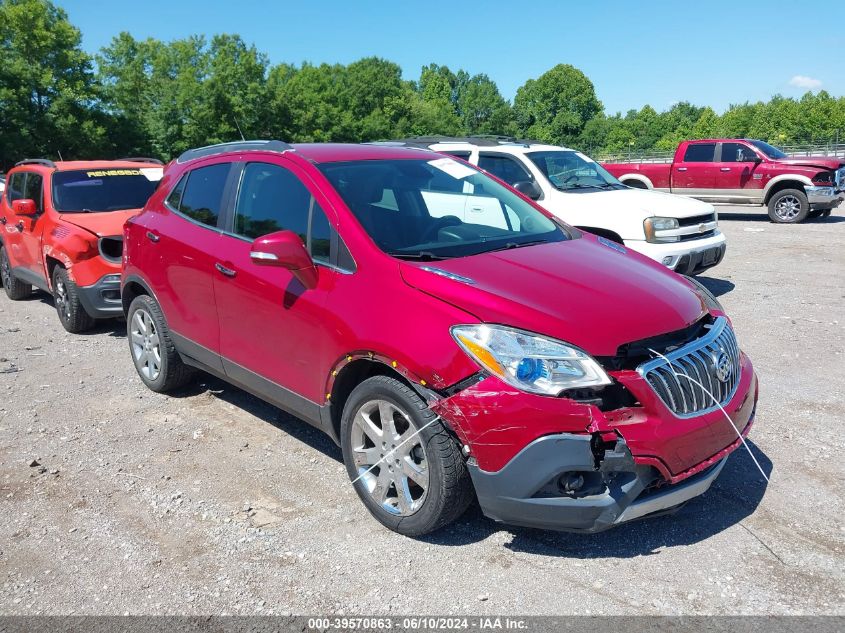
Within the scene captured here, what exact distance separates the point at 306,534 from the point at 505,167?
677cm

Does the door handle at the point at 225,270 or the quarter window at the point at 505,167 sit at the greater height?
the quarter window at the point at 505,167

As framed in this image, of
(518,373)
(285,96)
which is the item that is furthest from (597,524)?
(285,96)

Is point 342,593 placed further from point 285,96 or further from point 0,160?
point 285,96

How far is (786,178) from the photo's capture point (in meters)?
16.0

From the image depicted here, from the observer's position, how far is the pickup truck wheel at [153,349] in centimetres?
536

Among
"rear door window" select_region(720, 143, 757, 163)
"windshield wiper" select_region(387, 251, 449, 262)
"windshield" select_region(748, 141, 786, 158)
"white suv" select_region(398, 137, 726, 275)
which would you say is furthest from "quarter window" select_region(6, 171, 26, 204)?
"windshield" select_region(748, 141, 786, 158)

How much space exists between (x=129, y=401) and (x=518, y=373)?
373cm

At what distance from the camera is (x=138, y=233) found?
556cm

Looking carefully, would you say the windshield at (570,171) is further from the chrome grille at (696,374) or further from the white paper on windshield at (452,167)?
the chrome grille at (696,374)

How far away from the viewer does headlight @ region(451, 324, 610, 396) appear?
3.00 metres

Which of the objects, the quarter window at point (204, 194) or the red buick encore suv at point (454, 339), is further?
the quarter window at point (204, 194)

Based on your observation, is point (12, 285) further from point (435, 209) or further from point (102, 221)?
point (435, 209)

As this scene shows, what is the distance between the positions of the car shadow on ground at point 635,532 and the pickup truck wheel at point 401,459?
10.1 inches

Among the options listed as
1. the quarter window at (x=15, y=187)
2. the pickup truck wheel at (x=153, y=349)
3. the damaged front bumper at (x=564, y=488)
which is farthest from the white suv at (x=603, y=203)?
the damaged front bumper at (x=564, y=488)
